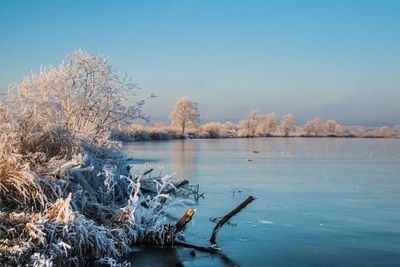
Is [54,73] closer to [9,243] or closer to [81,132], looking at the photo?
[81,132]

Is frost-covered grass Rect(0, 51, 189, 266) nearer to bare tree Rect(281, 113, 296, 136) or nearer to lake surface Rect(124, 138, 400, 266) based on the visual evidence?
lake surface Rect(124, 138, 400, 266)

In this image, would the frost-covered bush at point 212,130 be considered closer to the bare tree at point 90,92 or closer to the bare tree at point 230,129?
the bare tree at point 230,129

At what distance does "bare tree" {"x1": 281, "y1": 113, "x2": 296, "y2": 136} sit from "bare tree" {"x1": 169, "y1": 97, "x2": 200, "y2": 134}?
22.2 metres

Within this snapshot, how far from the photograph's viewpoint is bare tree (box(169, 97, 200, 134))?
53.8 metres

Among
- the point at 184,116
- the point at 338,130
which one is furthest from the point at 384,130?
the point at 184,116

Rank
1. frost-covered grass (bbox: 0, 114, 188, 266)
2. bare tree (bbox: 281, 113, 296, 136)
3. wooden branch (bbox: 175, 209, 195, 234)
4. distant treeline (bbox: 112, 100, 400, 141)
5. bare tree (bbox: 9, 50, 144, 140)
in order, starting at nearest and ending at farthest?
frost-covered grass (bbox: 0, 114, 188, 266) → wooden branch (bbox: 175, 209, 195, 234) → bare tree (bbox: 9, 50, 144, 140) → distant treeline (bbox: 112, 100, 400, 141) → bare tree (bbox: 281, 113, 296, 136)

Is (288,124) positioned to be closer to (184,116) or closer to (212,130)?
(212,130)

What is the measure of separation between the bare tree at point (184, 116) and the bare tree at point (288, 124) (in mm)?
22156

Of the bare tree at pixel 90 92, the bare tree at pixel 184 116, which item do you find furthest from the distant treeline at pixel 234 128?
the bare tree at pixel 90 92

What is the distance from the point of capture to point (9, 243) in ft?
12.3

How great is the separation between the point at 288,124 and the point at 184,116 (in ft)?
84.2

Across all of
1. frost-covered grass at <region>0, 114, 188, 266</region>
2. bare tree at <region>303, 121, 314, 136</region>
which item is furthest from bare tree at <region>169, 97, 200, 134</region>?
frost-covered grass at <region>0, 114, 188, 266</region>

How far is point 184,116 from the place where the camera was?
176 feet

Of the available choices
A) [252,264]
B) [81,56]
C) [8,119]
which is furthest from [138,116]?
[252,264]
